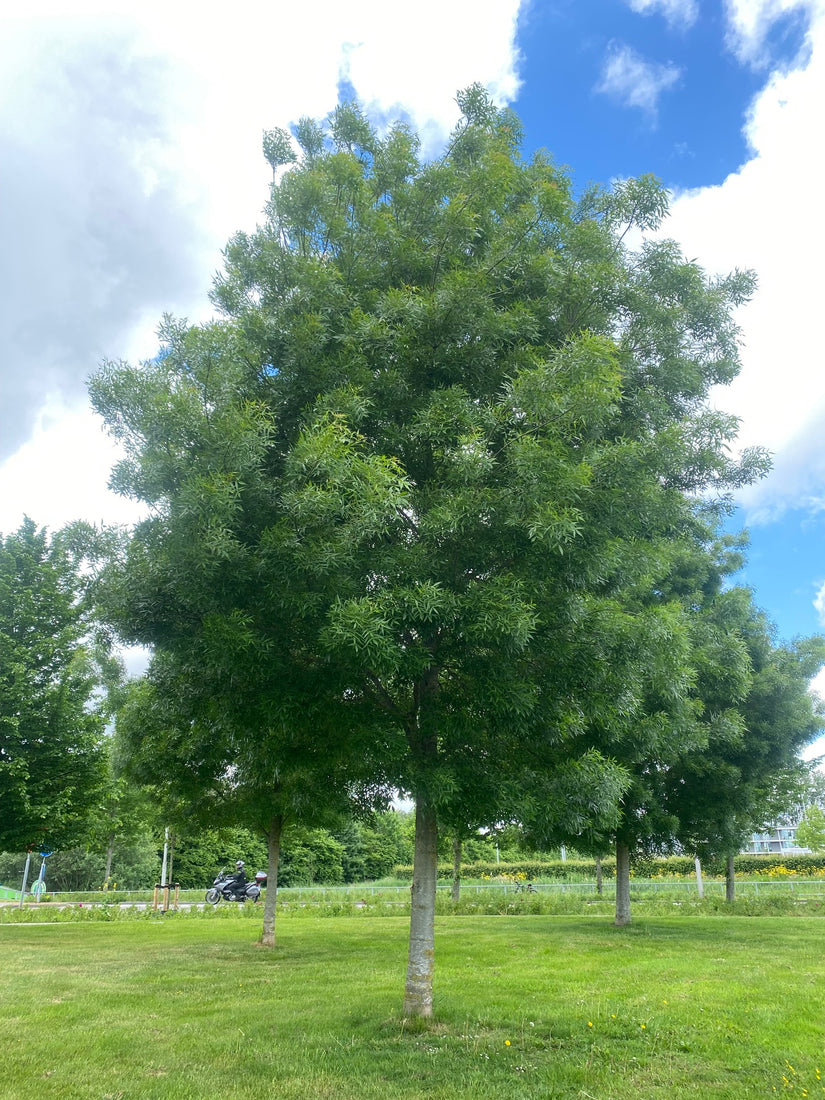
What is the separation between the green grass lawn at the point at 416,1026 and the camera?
5.72 metres

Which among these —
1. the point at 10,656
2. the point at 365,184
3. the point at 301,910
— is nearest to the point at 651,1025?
the point at 365,184

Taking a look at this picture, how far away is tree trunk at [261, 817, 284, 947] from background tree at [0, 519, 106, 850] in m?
5.54

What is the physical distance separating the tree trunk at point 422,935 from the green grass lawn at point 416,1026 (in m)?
0.25

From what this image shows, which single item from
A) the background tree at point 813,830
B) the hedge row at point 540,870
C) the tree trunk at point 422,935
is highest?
the tree trunk at point 422,935

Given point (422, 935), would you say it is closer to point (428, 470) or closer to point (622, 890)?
point (428, 470)

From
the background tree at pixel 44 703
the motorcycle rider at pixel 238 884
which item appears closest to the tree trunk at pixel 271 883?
the background tree at pixel 44 703

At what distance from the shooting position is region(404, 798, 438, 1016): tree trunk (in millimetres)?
7449

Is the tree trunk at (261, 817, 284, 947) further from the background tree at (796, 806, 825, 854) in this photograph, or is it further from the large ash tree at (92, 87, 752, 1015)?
the background tree at (796, 806, 825, 854)

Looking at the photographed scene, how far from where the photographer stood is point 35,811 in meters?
16.3

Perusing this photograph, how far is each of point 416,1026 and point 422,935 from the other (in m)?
0.81

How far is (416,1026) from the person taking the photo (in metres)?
7.13

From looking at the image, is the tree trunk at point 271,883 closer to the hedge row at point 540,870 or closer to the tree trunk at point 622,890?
the tree trunk at point 622,890

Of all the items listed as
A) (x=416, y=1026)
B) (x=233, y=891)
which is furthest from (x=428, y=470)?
(x=233, y=891)

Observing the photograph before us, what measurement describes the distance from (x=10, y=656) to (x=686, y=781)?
1663 cm
